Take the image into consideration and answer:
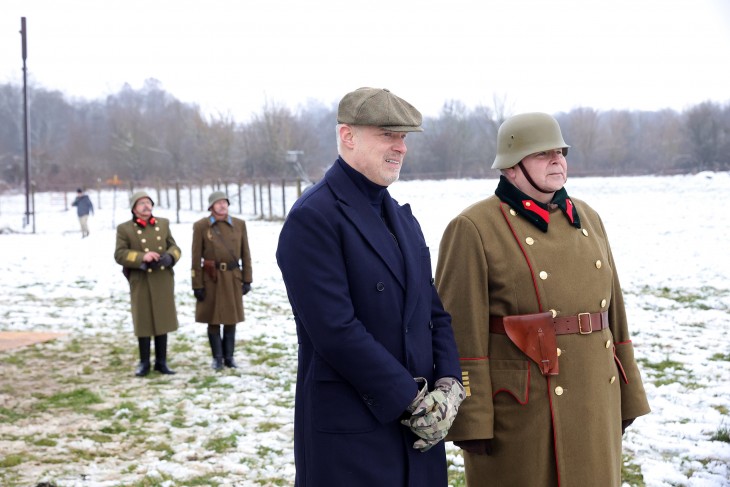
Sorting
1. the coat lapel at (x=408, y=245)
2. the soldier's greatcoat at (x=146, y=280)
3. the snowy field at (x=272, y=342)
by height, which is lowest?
the snowy field at (x=272, y=342)

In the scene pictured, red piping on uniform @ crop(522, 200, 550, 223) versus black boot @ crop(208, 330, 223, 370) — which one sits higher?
red piping on uniform @ crop(522, 200, 550, 223)

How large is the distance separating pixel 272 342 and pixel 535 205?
21.1 feet

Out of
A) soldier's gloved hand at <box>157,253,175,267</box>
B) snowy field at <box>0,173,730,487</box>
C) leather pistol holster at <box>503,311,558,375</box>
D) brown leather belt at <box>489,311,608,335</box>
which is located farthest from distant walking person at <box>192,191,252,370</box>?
leather pistol holster at <box>503,311,558,375</box>

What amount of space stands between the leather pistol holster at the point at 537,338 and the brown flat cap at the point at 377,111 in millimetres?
905

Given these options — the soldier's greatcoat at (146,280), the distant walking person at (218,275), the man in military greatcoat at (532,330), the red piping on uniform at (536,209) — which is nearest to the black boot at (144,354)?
the soldier's greatcoat at (146,280)

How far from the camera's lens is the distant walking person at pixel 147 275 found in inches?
303

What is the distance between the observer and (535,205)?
312cm

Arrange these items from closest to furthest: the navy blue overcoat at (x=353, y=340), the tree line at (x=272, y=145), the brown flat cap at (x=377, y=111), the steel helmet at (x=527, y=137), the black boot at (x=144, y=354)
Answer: the navy blue overcoat at (x=353, y=340) < the brown flat cap at (x=377, y=111) < the steel helmet at (x=527, y=137) < the black boot at (x=144, y=354) < the tree line at (x=272, y=145)

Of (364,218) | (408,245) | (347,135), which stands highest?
(347,135)

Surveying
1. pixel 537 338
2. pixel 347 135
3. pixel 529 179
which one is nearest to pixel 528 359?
pixel 537 338

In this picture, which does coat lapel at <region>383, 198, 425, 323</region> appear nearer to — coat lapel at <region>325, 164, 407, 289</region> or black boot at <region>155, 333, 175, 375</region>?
coat lapel at <region>325, 164, 407, 289</region>

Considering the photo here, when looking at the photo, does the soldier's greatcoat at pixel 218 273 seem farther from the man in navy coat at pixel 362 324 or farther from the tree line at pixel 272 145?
the tree line at pixel 272 145

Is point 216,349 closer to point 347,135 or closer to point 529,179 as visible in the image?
point 529,179

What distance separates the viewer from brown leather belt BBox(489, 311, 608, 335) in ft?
9.75
